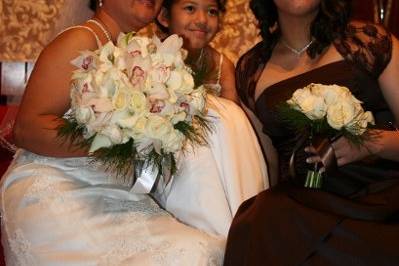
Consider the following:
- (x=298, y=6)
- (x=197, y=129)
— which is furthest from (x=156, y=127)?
(x=298, y=6)

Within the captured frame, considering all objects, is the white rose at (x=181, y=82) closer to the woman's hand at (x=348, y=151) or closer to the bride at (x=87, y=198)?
the bride at (x=87, y=198)

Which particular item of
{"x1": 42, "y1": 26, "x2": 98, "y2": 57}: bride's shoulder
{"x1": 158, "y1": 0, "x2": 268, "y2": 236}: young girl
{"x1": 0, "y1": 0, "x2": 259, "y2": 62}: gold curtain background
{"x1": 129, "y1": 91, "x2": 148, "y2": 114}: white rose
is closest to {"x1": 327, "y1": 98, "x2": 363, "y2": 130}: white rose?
{"x1": 158, "y1": 0, "x2": 268, "y2": 236}: young girl

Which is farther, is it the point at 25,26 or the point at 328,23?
the point at 25,26

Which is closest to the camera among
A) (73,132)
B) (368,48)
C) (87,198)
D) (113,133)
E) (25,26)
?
(113,133)

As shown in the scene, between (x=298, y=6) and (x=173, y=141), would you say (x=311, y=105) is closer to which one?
(x=173, y=141)

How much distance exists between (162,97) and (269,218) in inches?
15.4

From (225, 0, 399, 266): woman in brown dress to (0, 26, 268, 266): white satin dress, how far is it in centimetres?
10

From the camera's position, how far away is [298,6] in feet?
6.93

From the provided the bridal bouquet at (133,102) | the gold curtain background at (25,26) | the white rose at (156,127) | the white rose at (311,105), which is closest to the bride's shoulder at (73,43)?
the bridal bouquet at (133,102)

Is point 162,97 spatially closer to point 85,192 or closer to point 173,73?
point 173,73

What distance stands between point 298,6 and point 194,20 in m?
0.39

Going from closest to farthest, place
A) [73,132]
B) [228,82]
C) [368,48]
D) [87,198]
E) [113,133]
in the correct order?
[113,133] → [73,132] → [87,198] → [368,48] → [228,82]

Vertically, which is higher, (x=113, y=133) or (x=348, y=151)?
(x=113, y=133)

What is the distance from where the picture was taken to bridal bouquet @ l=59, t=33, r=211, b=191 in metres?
1.53
